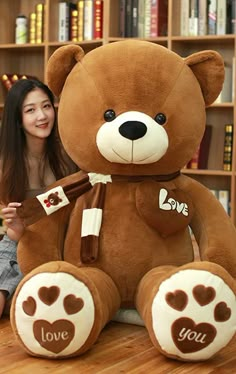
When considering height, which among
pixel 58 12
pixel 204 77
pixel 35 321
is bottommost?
pixel 35 321

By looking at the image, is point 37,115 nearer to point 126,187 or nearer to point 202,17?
point 126,187

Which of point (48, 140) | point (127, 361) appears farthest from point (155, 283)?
point (48, 140)

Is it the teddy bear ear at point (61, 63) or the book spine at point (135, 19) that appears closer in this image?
the teddy bear ear at point (61, 63)

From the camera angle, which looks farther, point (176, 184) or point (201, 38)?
point (201, 38)

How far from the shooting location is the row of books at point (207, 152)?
10.7ft

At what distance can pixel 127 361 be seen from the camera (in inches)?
60.8

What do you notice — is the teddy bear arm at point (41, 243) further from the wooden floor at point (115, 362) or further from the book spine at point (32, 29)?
the book spine at point (32, 29)

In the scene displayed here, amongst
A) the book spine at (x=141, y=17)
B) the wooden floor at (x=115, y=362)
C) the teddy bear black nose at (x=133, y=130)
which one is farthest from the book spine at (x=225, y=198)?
the teddy bear black nose at (x=133, y=130)

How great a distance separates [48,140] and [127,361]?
88 centimetres

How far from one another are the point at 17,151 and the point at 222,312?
909mm

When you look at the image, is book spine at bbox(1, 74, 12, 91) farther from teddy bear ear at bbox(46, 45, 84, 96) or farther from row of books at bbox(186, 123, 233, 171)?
teddy bear ear at bbox(46, 45, 84, 96)

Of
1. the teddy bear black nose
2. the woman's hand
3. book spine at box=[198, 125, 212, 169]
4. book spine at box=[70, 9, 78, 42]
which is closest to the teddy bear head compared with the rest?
the teddy bear black nose

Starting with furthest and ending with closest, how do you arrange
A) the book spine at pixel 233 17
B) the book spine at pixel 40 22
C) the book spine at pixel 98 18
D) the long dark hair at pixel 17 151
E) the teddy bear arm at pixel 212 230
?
the book spine at pixel 40 22 → the book spine at pixel 98 18 → the book spine at pixel 233 17 → the long dark hair at pixel 17 151 → the teddy bear arm at pixel 212 230

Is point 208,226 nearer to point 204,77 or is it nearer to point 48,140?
point 204,77
